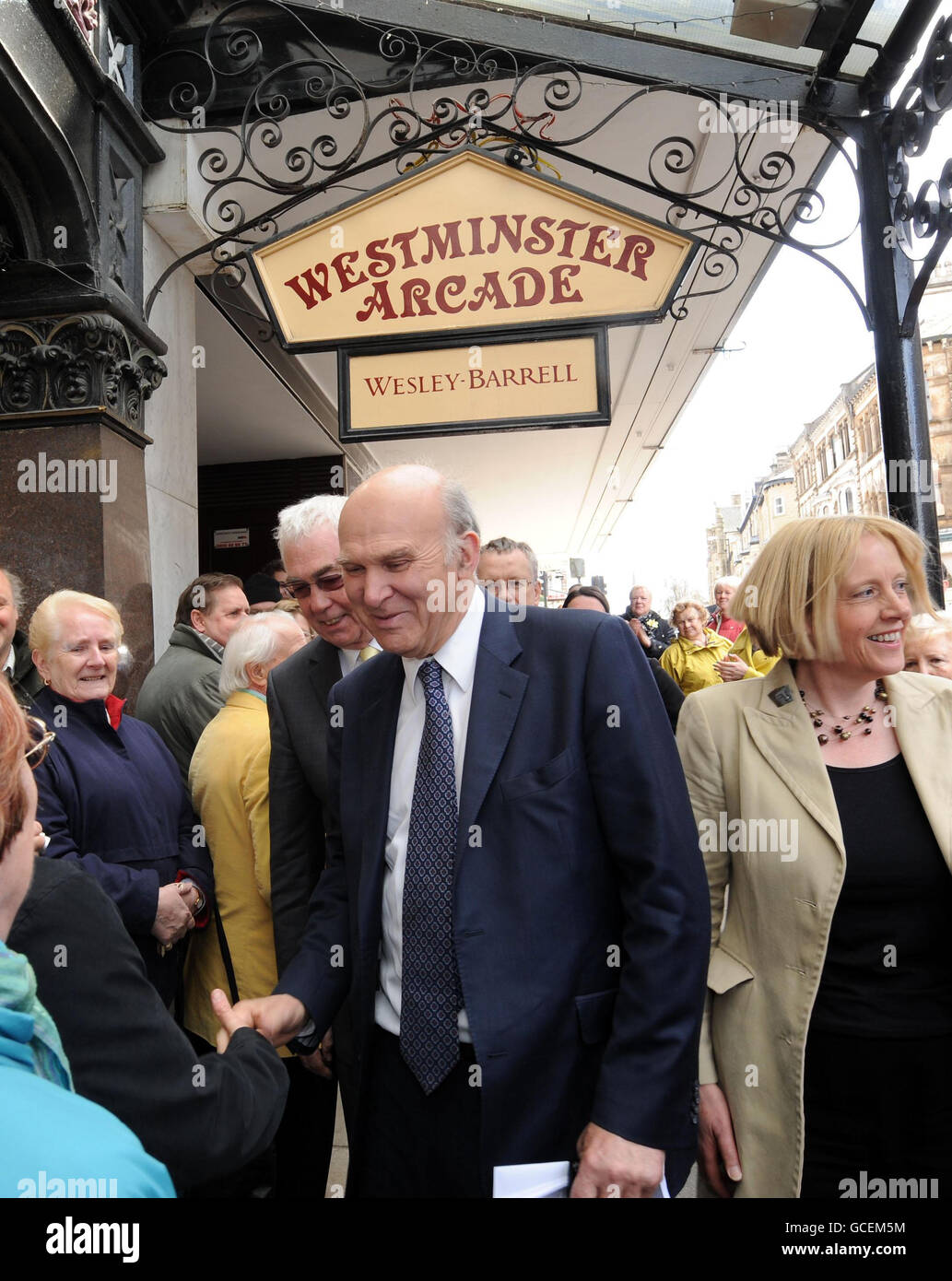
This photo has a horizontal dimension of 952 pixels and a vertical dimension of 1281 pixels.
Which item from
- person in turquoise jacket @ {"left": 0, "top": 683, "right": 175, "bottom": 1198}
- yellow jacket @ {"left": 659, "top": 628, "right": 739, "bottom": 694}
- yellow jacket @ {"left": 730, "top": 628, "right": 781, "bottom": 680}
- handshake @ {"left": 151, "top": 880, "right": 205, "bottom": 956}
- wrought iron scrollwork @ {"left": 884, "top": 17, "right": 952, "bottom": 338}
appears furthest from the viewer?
yellow jacket @ {"left": 659, "top": 628, "right": 739, "bottom": 694}

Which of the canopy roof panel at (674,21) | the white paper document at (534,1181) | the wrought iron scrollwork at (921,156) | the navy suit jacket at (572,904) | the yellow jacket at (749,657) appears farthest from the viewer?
the yellow jacket at (749,657)

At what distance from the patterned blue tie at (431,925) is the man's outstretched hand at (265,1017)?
24cm

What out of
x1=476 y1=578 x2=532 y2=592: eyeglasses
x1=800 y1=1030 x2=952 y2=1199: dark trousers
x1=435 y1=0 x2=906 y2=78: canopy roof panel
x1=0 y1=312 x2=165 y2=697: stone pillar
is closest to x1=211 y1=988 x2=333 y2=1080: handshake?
→ x1=800 y1=1030 x2=952 y2=1199: dark trousers

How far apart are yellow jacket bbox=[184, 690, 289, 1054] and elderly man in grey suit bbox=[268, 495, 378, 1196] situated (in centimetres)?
25

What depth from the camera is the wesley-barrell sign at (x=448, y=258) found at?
3.91 m

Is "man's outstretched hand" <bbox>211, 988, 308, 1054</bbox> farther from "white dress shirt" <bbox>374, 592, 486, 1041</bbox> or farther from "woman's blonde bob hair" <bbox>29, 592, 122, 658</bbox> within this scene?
"woman's blonde bob hair" <bbox>29, 592, 122, 658</bbox>

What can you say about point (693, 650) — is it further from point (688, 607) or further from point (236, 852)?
point (236, 852)

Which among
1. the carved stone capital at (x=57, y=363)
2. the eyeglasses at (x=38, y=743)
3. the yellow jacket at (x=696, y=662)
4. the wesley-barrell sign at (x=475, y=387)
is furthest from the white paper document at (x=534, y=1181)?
the yellow jacket at (x=696, y=662)

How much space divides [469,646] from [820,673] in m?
0.90

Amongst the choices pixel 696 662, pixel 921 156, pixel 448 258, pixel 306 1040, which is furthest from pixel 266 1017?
pixel 696 662

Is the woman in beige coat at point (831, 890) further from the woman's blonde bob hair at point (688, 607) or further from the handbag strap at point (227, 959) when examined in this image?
the woman's blonde bob hair at point (688, 607)

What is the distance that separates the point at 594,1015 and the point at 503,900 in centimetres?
27

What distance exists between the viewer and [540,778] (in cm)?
169

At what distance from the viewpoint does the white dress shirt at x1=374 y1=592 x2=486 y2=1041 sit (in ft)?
5.85
